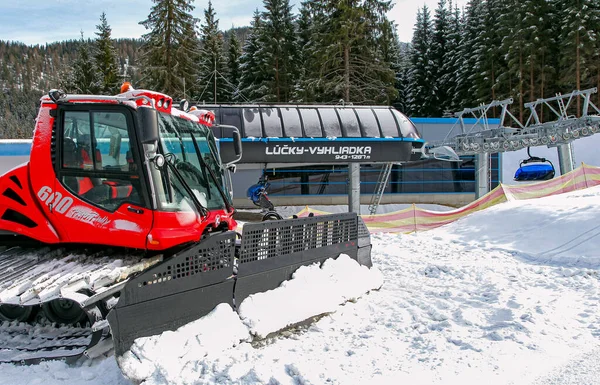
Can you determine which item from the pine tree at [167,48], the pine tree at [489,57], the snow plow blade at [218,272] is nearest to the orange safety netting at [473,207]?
the snow plow blade at [218,272]

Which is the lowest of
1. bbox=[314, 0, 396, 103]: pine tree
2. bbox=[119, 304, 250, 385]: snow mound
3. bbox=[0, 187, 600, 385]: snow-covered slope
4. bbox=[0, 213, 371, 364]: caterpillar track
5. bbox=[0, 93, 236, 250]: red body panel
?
bbox=[0, 187, 600, 385]: snow-covered slope

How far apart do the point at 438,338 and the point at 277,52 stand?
3330cm

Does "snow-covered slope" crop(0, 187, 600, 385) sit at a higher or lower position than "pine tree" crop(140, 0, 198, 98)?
lower

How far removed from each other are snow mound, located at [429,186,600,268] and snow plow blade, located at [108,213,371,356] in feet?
17.0

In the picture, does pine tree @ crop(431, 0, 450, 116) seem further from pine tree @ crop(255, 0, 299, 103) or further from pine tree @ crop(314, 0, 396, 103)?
pine tree @ crop(314, 0, 396, 103)

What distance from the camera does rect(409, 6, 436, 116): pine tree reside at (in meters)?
44.6

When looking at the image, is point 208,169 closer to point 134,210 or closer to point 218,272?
point 134,210

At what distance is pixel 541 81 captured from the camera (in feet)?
116

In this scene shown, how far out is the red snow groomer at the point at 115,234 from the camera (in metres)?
4.11

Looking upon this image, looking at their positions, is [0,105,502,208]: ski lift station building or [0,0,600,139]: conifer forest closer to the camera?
[0,105,502,208]: ski lift station building

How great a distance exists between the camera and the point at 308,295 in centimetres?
528

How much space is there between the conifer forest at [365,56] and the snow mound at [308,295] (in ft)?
46.2

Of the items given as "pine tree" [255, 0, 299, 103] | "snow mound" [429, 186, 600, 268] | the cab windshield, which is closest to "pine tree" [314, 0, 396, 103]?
"pine tree" [255, 0, 299, 103]

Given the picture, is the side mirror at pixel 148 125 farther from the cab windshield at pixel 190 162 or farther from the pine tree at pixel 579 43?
the pine tree at pixel 579 43
